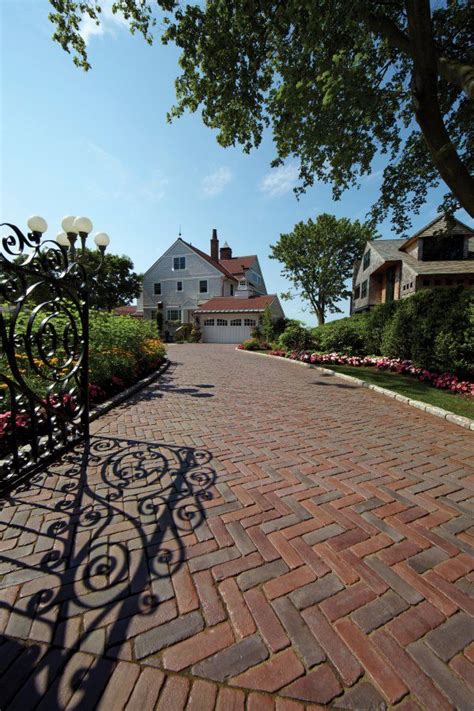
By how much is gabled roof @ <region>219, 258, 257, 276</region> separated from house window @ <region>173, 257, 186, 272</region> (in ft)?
19.4

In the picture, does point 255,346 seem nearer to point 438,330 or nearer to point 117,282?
point 438,330

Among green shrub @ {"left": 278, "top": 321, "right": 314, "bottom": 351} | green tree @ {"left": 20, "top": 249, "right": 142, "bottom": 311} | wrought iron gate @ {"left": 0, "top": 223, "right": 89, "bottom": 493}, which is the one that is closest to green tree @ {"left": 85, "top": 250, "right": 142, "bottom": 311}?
green tree @ {"left": 20, "top": 249, "right": 142, "bottom": 311}

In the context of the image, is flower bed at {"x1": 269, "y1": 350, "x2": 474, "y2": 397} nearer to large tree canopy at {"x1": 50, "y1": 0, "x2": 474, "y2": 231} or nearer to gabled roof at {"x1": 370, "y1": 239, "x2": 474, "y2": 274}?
large tree canopy at {"x1": 50, "y1": 0, "x2": 474, "y2": 231}

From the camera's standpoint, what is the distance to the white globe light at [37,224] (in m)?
4.44

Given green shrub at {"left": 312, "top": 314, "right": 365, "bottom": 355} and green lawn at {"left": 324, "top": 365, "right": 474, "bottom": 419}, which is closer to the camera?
green lawn at {"left": 324, "top": 365, "right": 474, "bottom": 419}

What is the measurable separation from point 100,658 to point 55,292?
3406 millimetres

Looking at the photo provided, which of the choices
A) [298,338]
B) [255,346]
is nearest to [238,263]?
[255,346]

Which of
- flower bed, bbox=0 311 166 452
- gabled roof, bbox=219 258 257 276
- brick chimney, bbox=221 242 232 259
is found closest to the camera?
flower bed, bbox=0 311 166 452

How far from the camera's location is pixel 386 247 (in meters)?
22.2

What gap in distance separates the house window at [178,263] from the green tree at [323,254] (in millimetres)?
10129

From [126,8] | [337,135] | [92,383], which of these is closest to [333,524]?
[92,383]

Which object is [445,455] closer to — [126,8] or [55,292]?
[55,292]

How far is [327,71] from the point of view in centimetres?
534

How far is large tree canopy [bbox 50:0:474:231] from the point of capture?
5.91 meters
